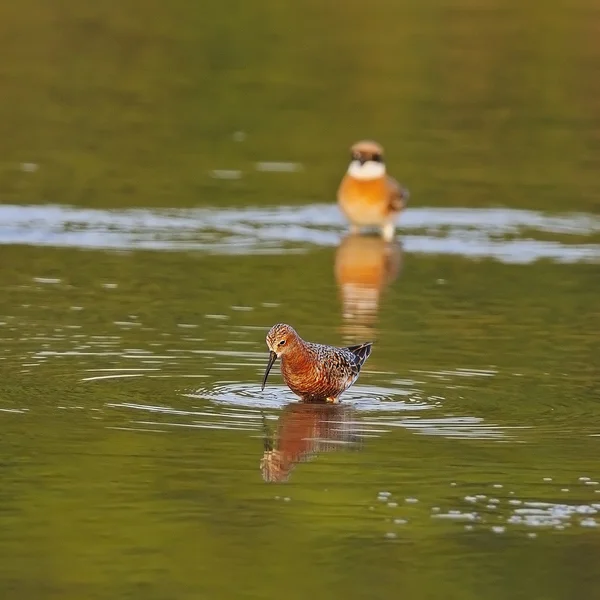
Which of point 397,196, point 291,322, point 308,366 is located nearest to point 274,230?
point 397,196

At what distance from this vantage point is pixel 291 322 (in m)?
15.5

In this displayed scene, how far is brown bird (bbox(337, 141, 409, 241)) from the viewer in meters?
21.0

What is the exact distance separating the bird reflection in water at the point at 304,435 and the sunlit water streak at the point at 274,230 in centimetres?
687

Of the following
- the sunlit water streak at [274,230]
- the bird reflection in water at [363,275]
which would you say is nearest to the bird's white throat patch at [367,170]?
the sunlit water streak at [274,230]

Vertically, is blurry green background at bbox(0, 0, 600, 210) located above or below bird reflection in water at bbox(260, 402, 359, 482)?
above

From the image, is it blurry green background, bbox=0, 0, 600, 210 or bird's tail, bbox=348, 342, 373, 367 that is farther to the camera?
blurry green background, bbox=0, 0, 600, 210

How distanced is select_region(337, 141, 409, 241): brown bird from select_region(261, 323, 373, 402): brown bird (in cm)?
853

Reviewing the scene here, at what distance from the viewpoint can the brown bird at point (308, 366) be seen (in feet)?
40.2

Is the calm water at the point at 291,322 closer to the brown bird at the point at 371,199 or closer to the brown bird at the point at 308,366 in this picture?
the brown bird at the point at 308,366

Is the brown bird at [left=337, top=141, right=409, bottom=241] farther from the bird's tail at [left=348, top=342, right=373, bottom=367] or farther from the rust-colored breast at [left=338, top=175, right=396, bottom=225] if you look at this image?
the bird's tail at [left=348, top=342, right=373, bottom=367]

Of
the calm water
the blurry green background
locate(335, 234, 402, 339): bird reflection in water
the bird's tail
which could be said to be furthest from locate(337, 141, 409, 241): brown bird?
the bird's tail

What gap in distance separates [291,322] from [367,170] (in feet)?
22.9

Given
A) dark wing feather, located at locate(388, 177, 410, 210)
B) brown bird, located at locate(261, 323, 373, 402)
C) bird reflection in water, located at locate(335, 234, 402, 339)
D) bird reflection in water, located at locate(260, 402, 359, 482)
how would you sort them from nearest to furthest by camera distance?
bird reflection in water, located at locate(260, 402, 359, 482) → brown bird, located at locate(261, 323, 373, 402) → bird reflection in water, located at locate(335, 234, 402, 339) → dark wing feather, located at locate(388, 177, 410, 210)

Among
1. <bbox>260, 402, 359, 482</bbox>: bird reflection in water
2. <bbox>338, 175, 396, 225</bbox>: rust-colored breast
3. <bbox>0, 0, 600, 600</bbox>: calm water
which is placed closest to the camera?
<bbox>0, 0, 600, 600</bbox>: calm water
